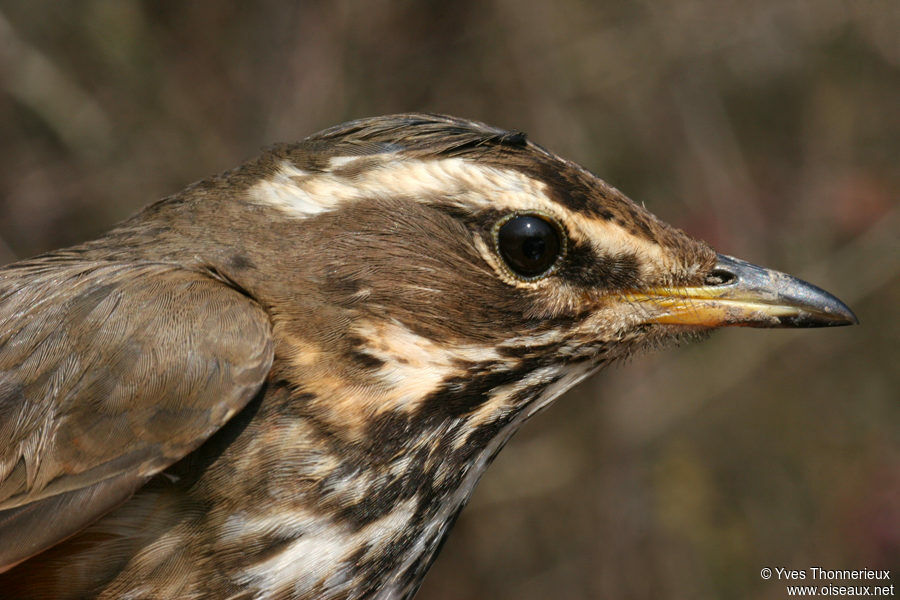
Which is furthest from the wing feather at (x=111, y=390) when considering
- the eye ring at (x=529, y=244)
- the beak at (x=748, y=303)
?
the beak at (x=748, y=303)

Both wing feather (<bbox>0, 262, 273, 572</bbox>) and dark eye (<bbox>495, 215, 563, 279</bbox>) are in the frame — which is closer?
wing feather (<bbox>0, 262, 273, 572</bbox>)

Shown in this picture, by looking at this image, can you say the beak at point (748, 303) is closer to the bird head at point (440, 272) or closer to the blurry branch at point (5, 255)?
the bird head at point (440, 272)

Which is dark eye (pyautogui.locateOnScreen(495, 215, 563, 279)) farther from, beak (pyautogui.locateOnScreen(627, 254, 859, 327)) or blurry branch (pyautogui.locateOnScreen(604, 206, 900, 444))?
blurry branch (pyautogui.locateOnScreen(604, 206, 900, 444))

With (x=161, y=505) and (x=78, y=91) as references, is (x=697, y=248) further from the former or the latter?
(x=78, y=91)

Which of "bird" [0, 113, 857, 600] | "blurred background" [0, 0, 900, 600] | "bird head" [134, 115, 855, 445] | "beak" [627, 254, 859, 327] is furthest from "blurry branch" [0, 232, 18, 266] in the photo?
"beak" [627, 254, 859, 327]

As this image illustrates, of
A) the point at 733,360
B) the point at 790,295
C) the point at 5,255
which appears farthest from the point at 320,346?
the point at 733,360

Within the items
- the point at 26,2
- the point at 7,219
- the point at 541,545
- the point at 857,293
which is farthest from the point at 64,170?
the point at 857,293

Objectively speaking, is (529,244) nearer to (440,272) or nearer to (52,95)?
(440,272)
